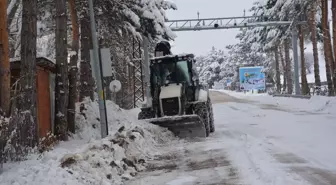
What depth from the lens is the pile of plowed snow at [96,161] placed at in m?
7.30

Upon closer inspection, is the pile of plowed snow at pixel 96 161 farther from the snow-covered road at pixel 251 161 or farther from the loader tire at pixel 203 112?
the loader tire at pixel 203 112

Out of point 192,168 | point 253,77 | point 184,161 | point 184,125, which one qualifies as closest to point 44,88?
point 184,125

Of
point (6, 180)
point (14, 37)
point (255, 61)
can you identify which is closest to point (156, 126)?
point (6, 180)

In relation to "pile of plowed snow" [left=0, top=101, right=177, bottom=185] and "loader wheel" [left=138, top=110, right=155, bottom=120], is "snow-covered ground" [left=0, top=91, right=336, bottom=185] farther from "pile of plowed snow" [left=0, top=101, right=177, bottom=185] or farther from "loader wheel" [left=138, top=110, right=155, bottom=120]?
"loader wheel" [left=138, top=110, right=155, bottom=120]

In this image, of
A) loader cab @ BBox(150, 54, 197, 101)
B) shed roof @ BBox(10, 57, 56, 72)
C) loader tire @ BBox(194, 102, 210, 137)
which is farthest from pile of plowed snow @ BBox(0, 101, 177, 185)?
shed roof @ BBox(10, 57, 56, 72)

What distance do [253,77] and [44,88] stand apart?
57.5 m

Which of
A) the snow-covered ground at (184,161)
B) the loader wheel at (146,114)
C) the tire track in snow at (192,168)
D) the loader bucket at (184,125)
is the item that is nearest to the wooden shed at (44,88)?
the snow-covered ground at (184,161)

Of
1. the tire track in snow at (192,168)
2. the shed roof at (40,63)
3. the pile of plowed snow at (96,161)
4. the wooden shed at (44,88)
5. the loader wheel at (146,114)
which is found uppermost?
the shed roof at (40,63)

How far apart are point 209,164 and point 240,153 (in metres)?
1.04

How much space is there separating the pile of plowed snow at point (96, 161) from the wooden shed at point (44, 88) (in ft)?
3.06

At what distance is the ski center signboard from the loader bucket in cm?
5528

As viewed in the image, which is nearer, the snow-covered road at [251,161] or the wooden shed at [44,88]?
the snow-covered road at [251,161]

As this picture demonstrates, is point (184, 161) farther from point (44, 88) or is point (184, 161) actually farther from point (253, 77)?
point (253, 77)

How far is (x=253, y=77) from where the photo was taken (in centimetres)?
6912
